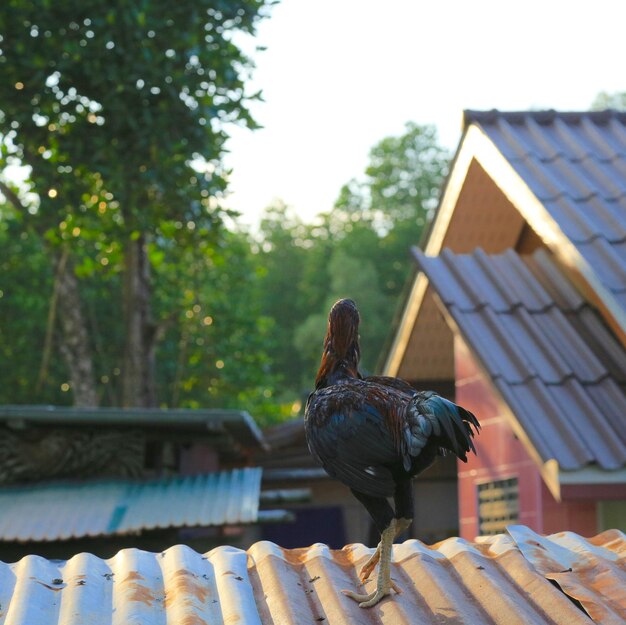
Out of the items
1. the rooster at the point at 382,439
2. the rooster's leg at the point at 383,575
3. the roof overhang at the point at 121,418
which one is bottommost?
the rooster's leg at the point at 383,575

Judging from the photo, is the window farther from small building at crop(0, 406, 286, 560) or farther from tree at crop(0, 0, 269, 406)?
tree at crop(0, 0, 269, 406)

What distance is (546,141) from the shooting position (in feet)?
36.1

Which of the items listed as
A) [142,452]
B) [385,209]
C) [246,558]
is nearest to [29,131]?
[142,452]

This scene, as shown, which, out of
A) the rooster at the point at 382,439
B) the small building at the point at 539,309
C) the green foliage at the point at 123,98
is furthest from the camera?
the green foliage at the point at 123,98

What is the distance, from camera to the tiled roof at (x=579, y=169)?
9.04 meters

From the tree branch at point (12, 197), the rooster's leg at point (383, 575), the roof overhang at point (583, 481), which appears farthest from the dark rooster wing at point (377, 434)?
the tree branch at point (12, 197)

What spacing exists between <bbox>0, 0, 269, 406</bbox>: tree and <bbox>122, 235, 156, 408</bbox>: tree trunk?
2 cm

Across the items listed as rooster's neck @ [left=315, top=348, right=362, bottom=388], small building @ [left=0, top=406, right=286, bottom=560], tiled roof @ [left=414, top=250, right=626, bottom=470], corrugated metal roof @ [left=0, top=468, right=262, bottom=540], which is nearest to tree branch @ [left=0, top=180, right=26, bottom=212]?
small building @ [left=0, top=406, right=286, bottom=560]

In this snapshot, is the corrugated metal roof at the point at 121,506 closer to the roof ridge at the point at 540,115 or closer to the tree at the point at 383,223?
the roof ridge at the point at 540,115

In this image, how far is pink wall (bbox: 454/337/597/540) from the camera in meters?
8.77

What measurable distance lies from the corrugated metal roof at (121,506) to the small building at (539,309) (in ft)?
7.35

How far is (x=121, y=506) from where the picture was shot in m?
10.3

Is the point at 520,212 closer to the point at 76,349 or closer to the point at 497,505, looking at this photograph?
the point at 497,505

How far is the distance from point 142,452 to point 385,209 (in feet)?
170
